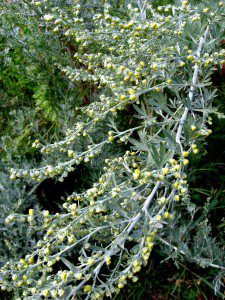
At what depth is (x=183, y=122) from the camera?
1843 mm

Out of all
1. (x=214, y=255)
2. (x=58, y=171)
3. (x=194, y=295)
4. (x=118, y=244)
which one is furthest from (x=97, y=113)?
(x=194, y=295)

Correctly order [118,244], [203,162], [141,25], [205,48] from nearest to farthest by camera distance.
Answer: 1. [118,244]
2. [141,25]
3. [205,48]
4. [203,162]

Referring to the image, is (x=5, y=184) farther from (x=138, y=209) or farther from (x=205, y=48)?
(x=205, y=48)

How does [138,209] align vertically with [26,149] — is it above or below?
below

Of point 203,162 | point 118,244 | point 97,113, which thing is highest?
point 97,113

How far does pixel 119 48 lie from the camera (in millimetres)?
2264

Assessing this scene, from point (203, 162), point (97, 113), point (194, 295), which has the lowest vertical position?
point (194, 295)

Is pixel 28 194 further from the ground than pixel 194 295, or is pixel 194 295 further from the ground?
pixel 28 194

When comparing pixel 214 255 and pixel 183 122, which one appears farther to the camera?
pixel 214 255

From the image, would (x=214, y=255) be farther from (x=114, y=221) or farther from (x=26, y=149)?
(x=26, y=149)

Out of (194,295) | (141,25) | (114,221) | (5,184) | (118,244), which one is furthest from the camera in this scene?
(5,184)

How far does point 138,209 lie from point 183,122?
0.51m

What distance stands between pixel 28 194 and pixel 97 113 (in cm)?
79

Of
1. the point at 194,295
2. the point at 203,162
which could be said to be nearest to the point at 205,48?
the point at 203,162
